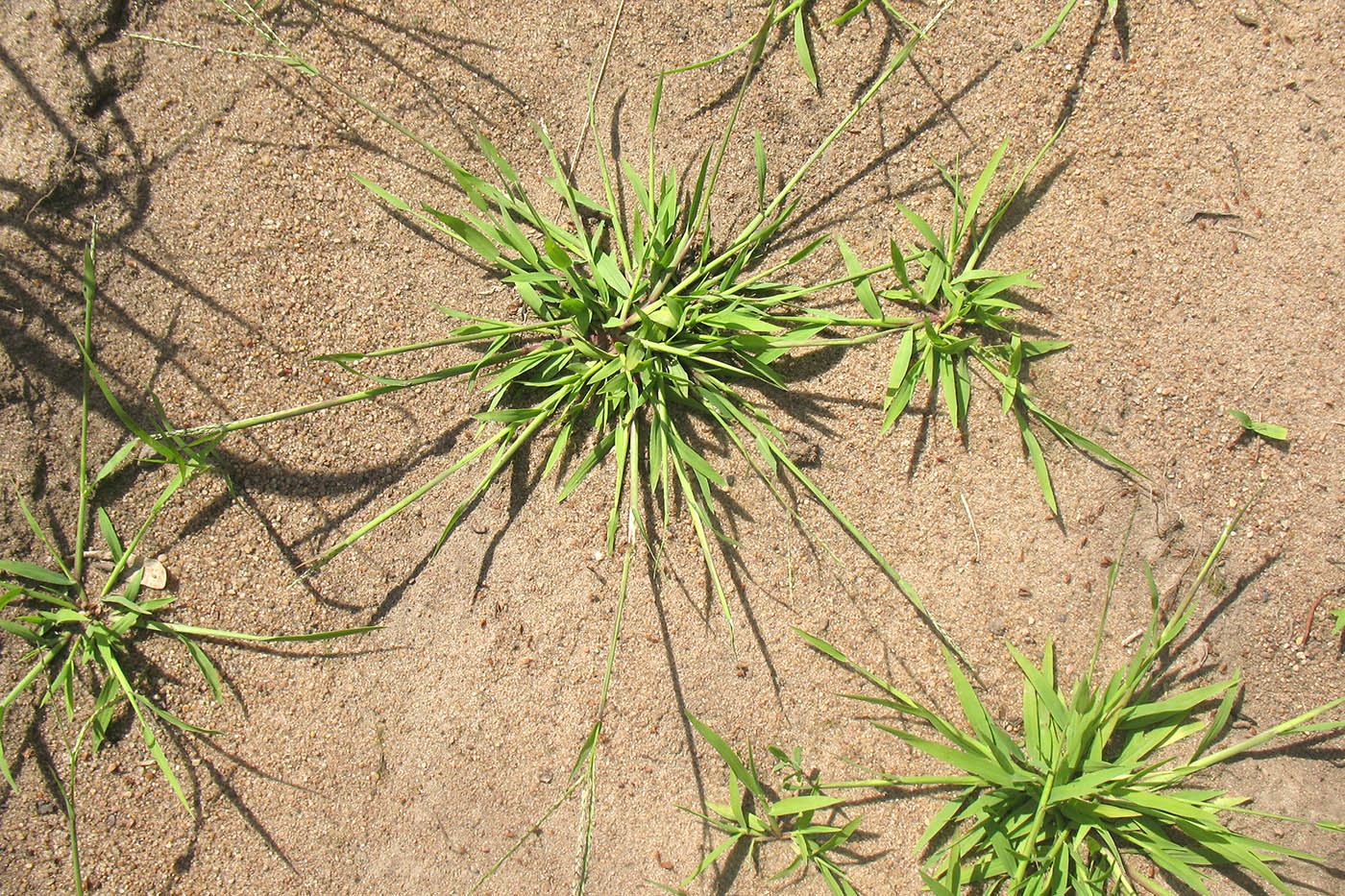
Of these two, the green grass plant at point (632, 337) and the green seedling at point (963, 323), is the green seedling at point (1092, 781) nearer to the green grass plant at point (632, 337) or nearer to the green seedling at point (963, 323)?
the green grass plant at point (632, 337)

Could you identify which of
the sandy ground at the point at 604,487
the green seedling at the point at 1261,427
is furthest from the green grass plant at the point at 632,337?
the green seedling at the point at 1261,427

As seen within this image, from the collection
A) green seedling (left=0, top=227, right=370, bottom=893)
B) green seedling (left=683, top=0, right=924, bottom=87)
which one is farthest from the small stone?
green seedling (left=683, top=0, right=924, bottom=87)

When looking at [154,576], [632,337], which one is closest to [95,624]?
[154,576]

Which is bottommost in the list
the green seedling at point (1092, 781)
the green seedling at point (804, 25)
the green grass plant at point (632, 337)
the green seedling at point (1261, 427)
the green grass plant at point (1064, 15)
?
the green seedling at point (1092, 781)

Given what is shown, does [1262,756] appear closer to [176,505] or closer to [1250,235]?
[1250,235]

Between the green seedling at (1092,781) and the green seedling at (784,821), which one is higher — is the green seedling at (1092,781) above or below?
above

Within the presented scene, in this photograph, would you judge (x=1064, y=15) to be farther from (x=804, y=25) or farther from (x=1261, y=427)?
(x=1261, y=427)

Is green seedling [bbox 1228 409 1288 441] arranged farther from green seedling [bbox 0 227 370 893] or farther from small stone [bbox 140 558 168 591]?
small stone [bbox 140 558 168 591]

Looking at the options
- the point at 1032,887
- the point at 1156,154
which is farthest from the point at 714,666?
the point at 1156,154
